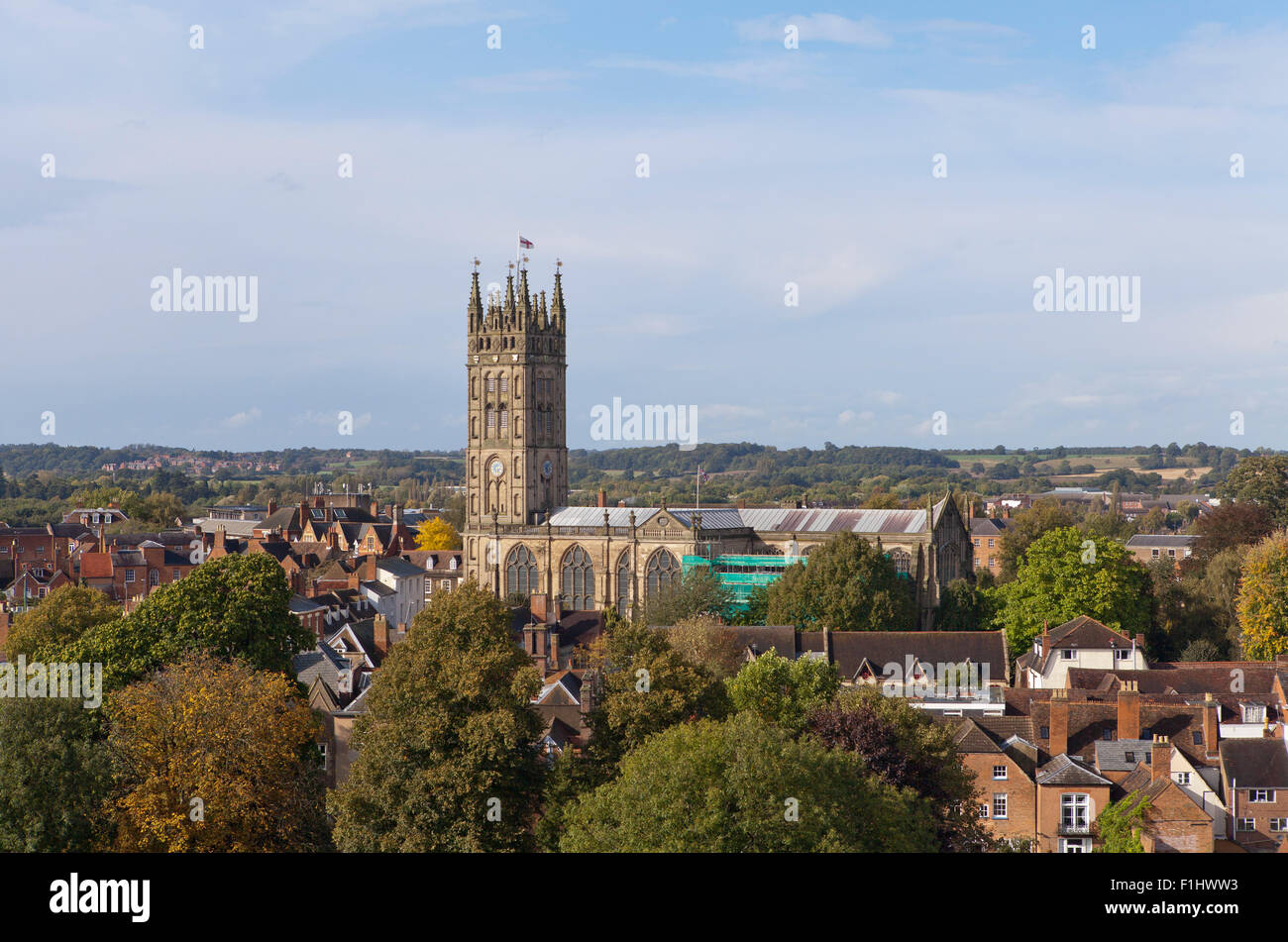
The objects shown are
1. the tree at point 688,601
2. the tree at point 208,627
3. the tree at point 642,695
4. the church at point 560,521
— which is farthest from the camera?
the church at point 560,521

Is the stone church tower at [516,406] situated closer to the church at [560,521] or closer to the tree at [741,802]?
the church at [560,521]

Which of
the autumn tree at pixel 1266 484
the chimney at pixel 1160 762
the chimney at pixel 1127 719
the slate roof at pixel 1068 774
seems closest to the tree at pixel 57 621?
the slate roof at pixel 1068 774

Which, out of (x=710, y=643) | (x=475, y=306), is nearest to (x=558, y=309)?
(x=475, y=306)

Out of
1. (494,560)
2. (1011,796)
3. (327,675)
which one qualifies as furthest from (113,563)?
(1011,796)

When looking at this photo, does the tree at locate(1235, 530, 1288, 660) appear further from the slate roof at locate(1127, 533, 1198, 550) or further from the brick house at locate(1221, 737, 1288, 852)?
the slate roof at locate(1127, 533, 1198, 550)

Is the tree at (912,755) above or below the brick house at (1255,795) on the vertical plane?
above
